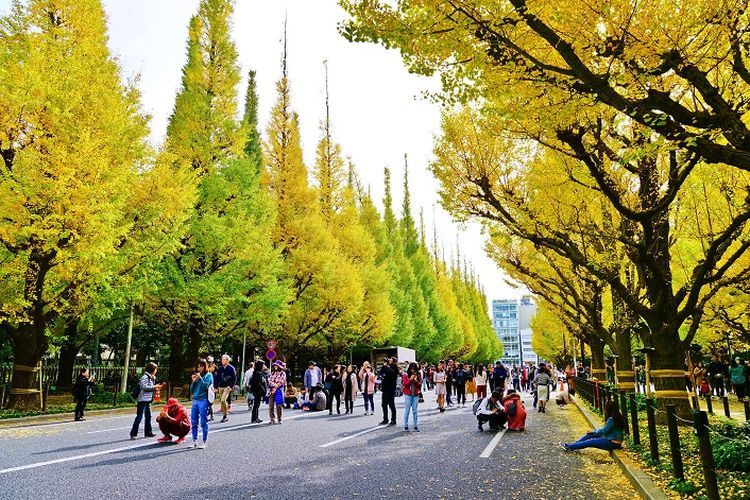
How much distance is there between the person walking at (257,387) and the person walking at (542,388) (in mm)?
8916

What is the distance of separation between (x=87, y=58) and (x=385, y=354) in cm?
2431

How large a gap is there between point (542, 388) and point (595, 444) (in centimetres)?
980

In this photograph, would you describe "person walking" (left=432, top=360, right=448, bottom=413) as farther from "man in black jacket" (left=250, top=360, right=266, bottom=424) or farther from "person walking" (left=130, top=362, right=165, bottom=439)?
"person walking" (left=130, top=362, right=165, bottom=439)

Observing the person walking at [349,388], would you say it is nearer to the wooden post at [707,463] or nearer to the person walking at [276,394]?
the person walking at [276,394]

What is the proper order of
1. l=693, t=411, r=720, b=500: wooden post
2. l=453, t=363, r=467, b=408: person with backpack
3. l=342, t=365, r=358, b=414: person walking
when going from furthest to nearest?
l=453, t=363, r=467, b=408: person with backpack < l=342, t=365, r=358, b=414: person walking < l=693, t=411, r=720, b=500: wooden post

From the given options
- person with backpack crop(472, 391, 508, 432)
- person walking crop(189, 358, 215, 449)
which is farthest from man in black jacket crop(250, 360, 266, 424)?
person with backpack crop(472, 391, 508, 432)

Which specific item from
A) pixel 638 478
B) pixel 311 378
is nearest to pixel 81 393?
pixel 311 378

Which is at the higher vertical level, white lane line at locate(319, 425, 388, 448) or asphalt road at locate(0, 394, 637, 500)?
asphalt road at locate(0, 394, 637, 500)

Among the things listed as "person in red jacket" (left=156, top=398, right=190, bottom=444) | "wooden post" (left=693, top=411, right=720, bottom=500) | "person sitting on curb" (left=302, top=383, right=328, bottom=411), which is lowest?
"person sitting on curb" (left=302, top=383, right=328, bottom=411)

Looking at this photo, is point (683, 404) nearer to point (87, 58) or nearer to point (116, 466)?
point (116, 466)

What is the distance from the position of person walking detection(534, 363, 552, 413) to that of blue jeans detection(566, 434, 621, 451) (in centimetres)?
925

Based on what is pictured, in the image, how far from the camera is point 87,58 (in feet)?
50.7

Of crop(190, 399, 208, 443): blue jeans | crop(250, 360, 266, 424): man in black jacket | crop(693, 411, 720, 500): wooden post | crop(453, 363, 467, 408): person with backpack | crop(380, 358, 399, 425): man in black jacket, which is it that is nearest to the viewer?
crop(693, 411, 720, 500): wooden post

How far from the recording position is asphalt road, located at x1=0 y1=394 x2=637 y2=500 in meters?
5.62
